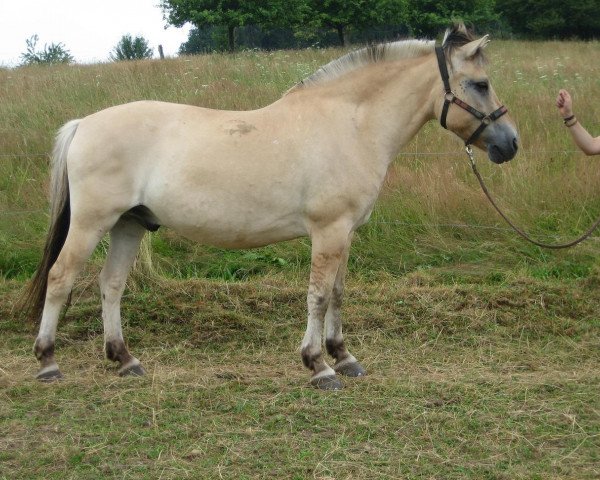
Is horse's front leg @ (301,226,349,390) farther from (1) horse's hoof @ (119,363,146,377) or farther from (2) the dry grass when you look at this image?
(1) horse's hoof @ (119,363,146,377)

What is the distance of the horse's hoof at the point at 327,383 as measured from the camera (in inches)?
162

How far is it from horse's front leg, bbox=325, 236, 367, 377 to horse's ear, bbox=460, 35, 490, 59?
1.25 meters

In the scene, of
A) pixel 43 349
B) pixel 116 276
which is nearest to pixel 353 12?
pixel 116 276

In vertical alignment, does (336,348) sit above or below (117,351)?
below

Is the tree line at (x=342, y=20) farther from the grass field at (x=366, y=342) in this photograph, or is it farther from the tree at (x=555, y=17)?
the grass field at (x=366, y=342)

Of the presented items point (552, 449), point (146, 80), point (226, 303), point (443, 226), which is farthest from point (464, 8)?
point (552, 449)

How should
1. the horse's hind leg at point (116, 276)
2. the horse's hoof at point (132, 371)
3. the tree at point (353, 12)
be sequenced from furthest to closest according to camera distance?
the tree at point (353, 12), the horse's hind leg at point (116, 276), the horse's hoof at point (132, 371)

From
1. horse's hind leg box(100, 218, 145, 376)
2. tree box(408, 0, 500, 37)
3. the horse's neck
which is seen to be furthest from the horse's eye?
tree box(408, 0, 500, 37)

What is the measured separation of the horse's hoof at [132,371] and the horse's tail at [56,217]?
658mm

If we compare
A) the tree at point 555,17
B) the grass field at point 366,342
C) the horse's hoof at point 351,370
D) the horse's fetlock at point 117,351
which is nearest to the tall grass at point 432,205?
the grass field at point 366,342

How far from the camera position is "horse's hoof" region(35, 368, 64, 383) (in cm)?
428

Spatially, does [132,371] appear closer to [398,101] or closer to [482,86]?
[398,101]

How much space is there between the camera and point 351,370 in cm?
440

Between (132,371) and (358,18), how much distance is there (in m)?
20.6
